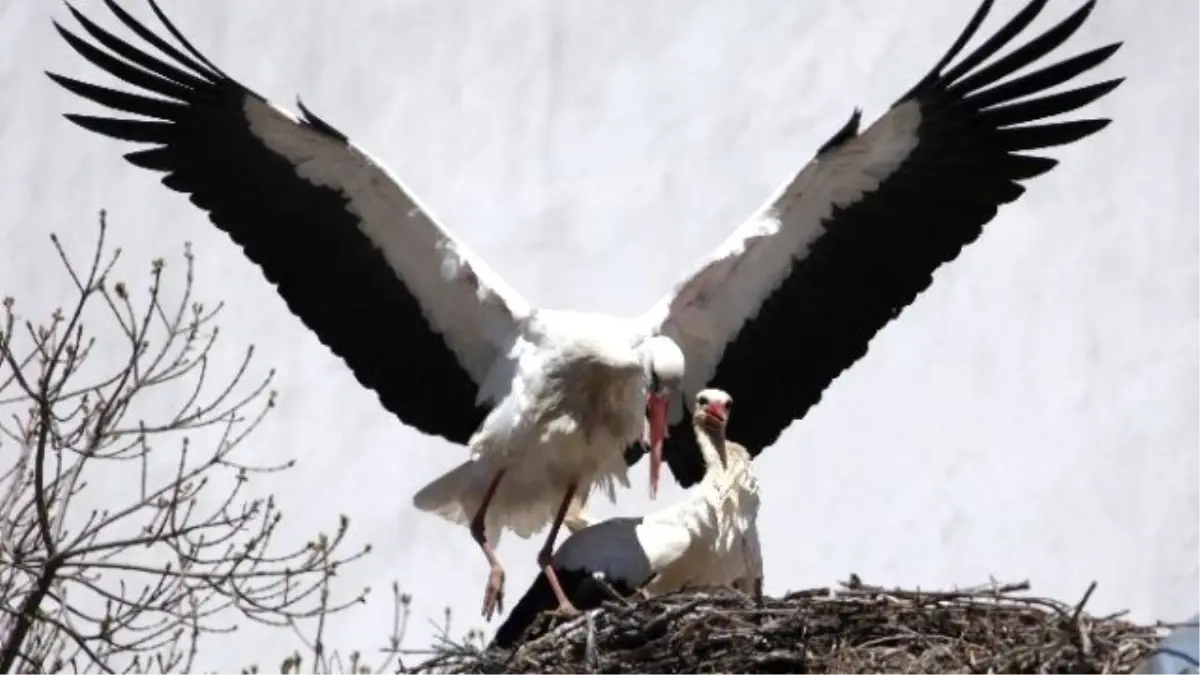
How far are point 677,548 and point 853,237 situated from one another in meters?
1.14

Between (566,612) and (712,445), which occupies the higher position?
(712,445)

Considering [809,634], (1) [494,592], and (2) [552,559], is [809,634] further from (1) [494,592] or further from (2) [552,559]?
(1) [494,592]

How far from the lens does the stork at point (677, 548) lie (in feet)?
19.1

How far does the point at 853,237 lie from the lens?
657 centimetres


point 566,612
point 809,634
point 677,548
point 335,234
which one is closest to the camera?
point 809,634

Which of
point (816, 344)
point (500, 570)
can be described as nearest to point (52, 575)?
point (500, 570)

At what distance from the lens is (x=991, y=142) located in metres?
6.46

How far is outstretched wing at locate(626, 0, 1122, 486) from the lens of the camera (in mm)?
6391

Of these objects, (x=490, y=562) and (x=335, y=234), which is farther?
(x=335, y=234)

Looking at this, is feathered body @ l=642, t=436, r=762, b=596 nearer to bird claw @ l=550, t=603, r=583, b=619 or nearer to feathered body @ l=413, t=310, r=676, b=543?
bird claw @ l=550, t=603, r=583, b=619

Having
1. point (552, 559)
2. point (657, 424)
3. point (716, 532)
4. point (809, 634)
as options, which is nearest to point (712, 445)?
point (657, 424)

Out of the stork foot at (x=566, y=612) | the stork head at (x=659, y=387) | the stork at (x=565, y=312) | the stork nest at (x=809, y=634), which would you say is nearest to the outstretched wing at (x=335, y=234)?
the stork at (x=565, y=312)

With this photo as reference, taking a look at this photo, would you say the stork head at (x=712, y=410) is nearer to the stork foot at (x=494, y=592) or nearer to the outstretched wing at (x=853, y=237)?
the outstretched wing at (x=853, y=237)

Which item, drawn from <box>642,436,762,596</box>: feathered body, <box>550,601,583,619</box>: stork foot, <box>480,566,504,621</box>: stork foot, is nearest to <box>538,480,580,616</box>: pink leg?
<box>550,601,583,619</box>: stork foot
